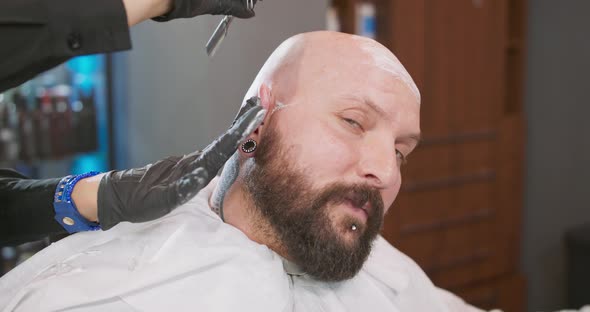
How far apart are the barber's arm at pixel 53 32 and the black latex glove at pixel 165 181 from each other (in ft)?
0.82

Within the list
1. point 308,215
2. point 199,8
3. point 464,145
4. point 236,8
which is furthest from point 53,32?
point 464,145

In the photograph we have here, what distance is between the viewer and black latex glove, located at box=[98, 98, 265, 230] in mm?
1120

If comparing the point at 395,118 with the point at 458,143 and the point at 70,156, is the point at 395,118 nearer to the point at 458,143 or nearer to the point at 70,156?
the point at 70,156

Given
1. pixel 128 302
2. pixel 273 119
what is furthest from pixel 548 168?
pixel 128 302

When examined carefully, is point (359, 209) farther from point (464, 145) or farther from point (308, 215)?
point (464, 145)

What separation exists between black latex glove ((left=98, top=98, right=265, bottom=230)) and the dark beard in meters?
0.15

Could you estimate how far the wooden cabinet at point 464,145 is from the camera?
11.6 feet

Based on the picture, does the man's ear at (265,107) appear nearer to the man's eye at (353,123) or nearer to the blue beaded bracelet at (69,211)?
the man's eye at (353,123)

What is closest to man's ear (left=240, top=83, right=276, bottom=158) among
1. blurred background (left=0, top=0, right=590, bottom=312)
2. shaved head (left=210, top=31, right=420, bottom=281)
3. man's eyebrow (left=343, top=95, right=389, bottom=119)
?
shaved head (left=210, top=31, right=420, bottom=281)

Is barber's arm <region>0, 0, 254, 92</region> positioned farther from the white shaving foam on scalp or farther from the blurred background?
the blurred background

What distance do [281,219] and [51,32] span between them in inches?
24.3

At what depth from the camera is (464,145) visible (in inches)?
151

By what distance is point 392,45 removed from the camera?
3414 millimetres

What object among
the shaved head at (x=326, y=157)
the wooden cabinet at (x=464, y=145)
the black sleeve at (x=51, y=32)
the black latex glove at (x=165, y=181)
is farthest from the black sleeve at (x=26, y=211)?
the wooden cabinet at (x=464, y=145)
